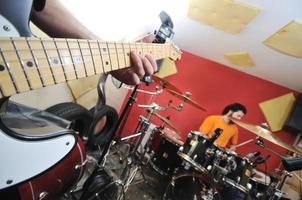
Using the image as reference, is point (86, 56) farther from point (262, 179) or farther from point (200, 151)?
point (262, 179)

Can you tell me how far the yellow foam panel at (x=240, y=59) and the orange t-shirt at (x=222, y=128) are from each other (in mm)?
848

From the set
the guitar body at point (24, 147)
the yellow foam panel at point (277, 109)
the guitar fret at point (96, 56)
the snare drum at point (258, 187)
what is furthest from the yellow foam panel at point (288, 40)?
the guitar body at point (24, 147)

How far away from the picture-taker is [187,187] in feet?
8.20

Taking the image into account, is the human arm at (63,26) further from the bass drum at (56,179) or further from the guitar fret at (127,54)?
the bass drum at (56,179)

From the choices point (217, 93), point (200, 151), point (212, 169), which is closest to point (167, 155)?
point (200, 151)

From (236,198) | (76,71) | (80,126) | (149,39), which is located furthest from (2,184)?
(236,198)

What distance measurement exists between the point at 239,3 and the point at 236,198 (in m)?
1.98

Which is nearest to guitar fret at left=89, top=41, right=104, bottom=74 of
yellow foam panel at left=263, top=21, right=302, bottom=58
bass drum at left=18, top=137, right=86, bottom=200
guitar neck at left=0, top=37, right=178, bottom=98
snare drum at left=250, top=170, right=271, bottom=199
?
guitar neck at left=0, top=37, right=178, bottom=98

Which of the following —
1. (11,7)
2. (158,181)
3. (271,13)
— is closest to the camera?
(11,7)

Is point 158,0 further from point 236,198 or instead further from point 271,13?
point 236,198

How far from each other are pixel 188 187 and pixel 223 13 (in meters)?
1.87

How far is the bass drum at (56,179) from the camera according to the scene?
84 centimetres

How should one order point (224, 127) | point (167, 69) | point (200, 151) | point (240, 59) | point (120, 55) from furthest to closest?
point (167, 69)
point (224, 127)
point (240, 59)
point (200, 151)
point (120, 55)

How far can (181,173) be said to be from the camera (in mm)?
2381
